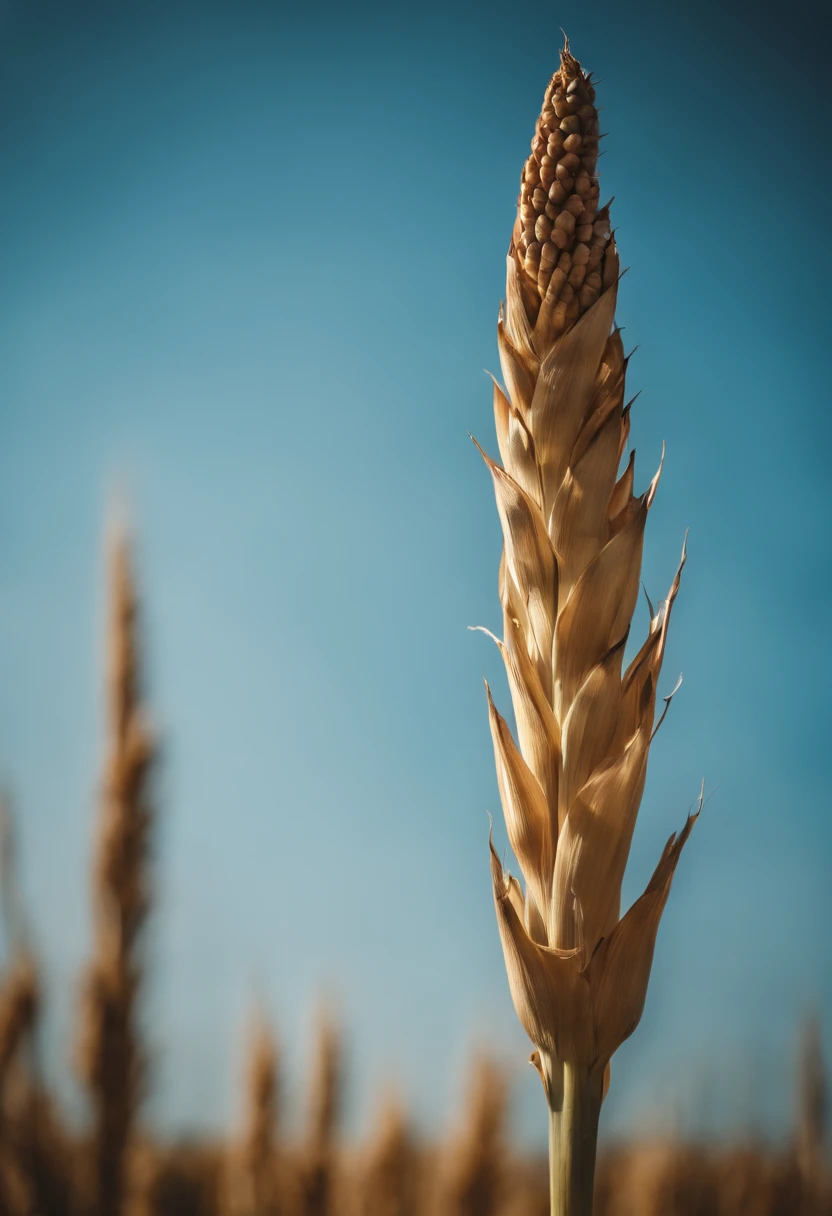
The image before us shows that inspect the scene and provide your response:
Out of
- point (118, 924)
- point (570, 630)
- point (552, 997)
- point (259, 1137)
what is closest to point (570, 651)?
point (570, 630)

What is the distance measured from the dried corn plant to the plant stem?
26.7 inches

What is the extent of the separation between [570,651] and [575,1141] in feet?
0.49

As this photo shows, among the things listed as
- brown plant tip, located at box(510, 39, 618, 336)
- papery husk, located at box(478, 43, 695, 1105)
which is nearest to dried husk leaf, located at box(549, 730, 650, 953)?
papery husk, located at box(478, 43, 695, 1105)

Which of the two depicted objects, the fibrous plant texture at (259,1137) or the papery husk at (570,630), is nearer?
the papery husk at (570,630)

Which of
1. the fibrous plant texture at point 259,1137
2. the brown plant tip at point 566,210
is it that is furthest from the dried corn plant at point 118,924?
the brown plant tip at point 566,210

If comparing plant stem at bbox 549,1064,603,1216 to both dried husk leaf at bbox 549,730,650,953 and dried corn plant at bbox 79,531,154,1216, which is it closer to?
dried husk leaf at bbox 549,730,650,953

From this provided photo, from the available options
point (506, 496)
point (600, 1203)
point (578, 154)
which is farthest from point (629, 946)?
point (600, 1203)

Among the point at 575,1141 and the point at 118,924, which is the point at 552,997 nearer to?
the point at 575,1141

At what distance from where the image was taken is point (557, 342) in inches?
11.6

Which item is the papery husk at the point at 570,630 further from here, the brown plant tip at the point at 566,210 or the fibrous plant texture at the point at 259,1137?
the fibrous plant texture at the point at 259,1137

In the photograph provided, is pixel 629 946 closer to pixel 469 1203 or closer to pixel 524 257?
pixel 524 257

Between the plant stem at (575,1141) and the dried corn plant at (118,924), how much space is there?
0.68 m

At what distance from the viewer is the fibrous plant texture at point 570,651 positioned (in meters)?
0.27

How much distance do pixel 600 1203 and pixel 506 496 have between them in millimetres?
2011
